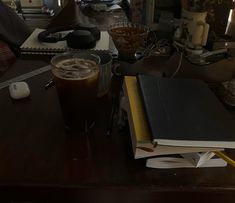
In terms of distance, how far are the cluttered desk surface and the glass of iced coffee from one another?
4 cm

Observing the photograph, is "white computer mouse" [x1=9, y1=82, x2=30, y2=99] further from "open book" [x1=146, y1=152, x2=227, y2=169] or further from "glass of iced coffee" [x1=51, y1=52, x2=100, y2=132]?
"open book" [x1=146, y1=152, x2=227, y2=169]

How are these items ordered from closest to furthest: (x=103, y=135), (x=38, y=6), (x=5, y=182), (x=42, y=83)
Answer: (x=5, y=182) < (x=103, y=135) < (x=42, y=83) < (x=38, y=6)

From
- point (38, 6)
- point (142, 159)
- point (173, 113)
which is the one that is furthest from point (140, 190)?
point (38, 6)

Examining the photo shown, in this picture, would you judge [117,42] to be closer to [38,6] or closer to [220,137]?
[220,137]

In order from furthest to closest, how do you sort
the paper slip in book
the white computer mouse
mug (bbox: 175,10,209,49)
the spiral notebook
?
the spiral notebook → mug (bbox: 175,10,209,49) → the white computer mouse → the paper slip in book

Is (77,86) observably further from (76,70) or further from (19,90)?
(19,90)

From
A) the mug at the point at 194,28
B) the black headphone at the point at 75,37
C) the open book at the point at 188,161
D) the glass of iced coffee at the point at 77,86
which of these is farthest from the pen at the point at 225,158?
the black headphone at the point at 75,37

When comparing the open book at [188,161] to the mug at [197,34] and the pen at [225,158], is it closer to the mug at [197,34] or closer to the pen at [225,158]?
the pen at [225,158]

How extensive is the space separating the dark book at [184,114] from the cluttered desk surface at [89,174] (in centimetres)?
7

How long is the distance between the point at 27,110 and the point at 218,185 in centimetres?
46

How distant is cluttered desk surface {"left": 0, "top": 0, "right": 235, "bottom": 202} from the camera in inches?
20.8

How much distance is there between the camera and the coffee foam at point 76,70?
60 centimetres

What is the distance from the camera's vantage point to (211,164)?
22.6 inches

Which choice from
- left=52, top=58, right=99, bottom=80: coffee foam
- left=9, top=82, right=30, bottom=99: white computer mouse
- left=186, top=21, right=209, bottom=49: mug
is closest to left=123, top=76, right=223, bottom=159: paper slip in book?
left=52, top=58, right=99, bottom=80: coffee foam
